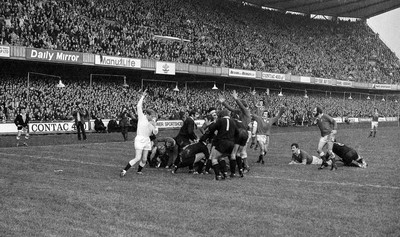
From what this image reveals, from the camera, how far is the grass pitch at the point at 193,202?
295 inches

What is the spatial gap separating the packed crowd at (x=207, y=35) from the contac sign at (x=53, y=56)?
0.60 metres

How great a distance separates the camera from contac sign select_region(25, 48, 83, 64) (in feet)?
105

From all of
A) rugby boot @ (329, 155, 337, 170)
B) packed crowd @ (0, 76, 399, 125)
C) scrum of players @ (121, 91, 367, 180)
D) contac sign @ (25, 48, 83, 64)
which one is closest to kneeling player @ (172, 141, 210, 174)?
scrum of players @ (121, 91, 367, 180)

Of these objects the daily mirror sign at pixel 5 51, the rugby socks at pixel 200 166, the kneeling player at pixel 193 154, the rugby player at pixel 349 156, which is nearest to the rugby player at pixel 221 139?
the kneeling player at pixel 193 154

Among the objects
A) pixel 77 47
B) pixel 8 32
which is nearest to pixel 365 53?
pixel 77 47

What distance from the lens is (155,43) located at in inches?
1687

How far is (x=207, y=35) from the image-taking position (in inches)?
2023

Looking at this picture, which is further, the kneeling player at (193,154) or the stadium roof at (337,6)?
the stadium roof at (337,6)

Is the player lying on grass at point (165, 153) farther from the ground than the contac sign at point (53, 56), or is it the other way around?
the contac sign at point (53, 56)

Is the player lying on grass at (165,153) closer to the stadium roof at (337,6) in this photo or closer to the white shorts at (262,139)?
the white shorts at (262,139)

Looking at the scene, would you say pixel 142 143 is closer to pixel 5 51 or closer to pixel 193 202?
pixel 193 202

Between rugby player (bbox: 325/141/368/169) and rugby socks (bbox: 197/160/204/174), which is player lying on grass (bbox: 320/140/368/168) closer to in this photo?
rugby player (bbox: 325/141/368/169)

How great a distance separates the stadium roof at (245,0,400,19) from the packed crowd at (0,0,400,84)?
1325 mm

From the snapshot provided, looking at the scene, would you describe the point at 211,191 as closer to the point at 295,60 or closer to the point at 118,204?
the point at 118,204
